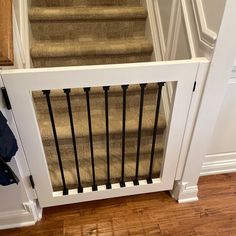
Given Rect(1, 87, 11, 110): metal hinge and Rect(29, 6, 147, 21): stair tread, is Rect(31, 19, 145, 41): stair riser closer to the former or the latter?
Rect(29, 6, 147, 21): stair tread

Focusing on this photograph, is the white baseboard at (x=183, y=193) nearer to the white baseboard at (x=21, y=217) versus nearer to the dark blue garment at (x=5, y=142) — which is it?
the white baseboard at (x=21, y=217)

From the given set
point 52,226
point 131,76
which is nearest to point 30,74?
point 131,76

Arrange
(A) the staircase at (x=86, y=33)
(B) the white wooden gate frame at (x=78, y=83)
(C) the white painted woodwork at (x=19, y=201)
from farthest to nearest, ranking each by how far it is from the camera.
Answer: (A) the staircase at (x=86, y=33) → (C) the white painted woodwork at (x=19, y=201) → (B) the white wooden gate frame at (x=78, y=83)

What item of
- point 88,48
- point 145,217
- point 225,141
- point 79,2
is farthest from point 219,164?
point 79,2

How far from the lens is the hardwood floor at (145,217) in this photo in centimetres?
145

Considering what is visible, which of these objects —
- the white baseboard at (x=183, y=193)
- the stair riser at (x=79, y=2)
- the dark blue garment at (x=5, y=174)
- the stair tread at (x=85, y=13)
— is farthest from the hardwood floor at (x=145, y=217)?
the stair riser at (x=79, y=2)

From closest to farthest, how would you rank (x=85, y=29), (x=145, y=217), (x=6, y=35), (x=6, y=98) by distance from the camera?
(x=6, y=35), (x=6, y=98), (x=145, y=217), (x=85, y=29)

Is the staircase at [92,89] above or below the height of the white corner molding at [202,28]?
below

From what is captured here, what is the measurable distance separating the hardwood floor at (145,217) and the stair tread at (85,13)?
4.17ft

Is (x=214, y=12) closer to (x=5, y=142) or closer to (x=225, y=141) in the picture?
(x=225, y=141)

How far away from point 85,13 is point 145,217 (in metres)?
1.42

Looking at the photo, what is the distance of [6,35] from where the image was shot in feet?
2.97

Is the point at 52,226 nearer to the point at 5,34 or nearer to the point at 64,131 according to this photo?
the point at 64,131

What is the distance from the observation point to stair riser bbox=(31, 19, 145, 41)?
175 cm
